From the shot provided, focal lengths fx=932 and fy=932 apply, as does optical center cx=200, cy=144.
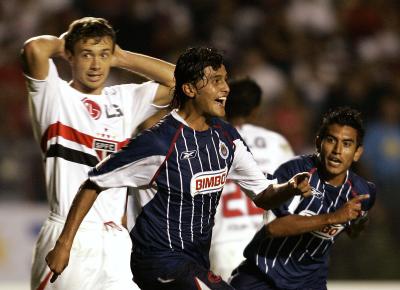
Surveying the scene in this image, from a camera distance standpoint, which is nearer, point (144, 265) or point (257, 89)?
point (144, 265)

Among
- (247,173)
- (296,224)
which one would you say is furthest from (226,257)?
(247,173)

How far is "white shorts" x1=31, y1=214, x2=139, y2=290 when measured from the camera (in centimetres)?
494

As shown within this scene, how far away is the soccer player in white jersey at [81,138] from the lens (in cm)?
500

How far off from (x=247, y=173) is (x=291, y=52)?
6661 mm

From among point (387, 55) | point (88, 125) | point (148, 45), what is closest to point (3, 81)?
point (148, 45)

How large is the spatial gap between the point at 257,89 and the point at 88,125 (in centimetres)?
199

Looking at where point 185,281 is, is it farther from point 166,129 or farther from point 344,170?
point 344,170

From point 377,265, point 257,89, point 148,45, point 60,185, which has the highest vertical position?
point 148,45

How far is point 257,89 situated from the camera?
22.4 feet

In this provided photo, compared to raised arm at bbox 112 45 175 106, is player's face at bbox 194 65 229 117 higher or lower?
lower

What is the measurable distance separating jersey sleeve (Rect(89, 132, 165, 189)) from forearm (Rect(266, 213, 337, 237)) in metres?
0.87

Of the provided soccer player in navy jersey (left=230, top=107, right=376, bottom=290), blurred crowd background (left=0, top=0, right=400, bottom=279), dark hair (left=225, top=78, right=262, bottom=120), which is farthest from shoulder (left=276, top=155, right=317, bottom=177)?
blurred crowd background (left=0, top=0, right=400, bottom=279)

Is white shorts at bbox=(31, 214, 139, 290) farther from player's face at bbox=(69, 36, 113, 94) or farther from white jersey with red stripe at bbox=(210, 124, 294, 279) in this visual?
white jersey with red stripe at bbox=(210, 124, 294, 279)

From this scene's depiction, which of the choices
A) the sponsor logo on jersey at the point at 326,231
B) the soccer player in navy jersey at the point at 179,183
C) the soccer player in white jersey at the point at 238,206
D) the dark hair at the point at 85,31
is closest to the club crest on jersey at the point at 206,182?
the soccer player in navy jersey at the point at 179,183
